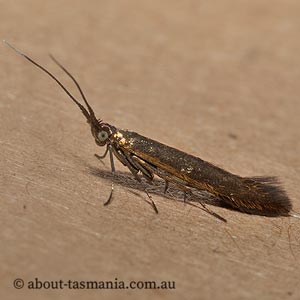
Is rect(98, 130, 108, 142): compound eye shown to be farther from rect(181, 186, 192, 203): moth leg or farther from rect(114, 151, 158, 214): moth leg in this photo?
rect(181, 186, 192, 203): moth leg

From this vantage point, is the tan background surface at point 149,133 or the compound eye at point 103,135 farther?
the compound eye at point 103,135

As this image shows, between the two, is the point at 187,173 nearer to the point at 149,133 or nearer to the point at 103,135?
the point at 103,135

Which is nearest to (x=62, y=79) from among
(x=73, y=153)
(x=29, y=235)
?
(x=73, y=153)

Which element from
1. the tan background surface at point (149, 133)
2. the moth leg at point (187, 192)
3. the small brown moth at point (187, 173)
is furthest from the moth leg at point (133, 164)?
the moth leg at point (187, 192)

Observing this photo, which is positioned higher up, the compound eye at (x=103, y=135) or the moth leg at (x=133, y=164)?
the compound eye at (x=103, y=135)

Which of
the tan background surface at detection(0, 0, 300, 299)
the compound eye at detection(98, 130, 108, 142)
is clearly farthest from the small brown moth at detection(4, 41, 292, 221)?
the tan background surface at detection(0, 0, 300, 299)

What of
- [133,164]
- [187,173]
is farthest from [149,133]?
[187,173]

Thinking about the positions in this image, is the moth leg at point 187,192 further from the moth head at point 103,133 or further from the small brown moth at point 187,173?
the moth head at point 103,133
